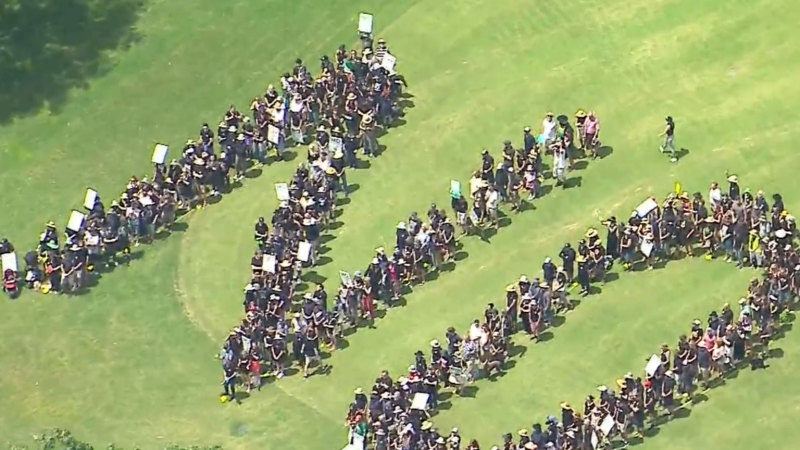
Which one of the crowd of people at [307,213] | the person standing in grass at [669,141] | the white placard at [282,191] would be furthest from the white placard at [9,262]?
the person standing in grass at [669,141]

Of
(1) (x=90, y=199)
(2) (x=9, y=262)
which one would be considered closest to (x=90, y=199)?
(1) (x=90, y=199)

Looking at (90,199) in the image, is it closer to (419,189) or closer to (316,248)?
(316,248)

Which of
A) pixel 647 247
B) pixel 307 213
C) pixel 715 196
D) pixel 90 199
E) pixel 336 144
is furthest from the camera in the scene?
pixel 336 144

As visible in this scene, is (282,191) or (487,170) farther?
(487,170)

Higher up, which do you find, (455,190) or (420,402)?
(455,190)

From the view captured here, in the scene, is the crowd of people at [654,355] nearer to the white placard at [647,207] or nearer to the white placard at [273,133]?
the white placard at [647,207]

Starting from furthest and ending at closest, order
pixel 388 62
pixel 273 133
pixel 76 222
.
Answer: pixel 388 62 < pixel 273 133 < pixel 76 222

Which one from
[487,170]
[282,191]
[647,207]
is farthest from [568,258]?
[282,191]

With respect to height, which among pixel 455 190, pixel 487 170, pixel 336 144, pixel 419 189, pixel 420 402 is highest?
pixel 336 144
